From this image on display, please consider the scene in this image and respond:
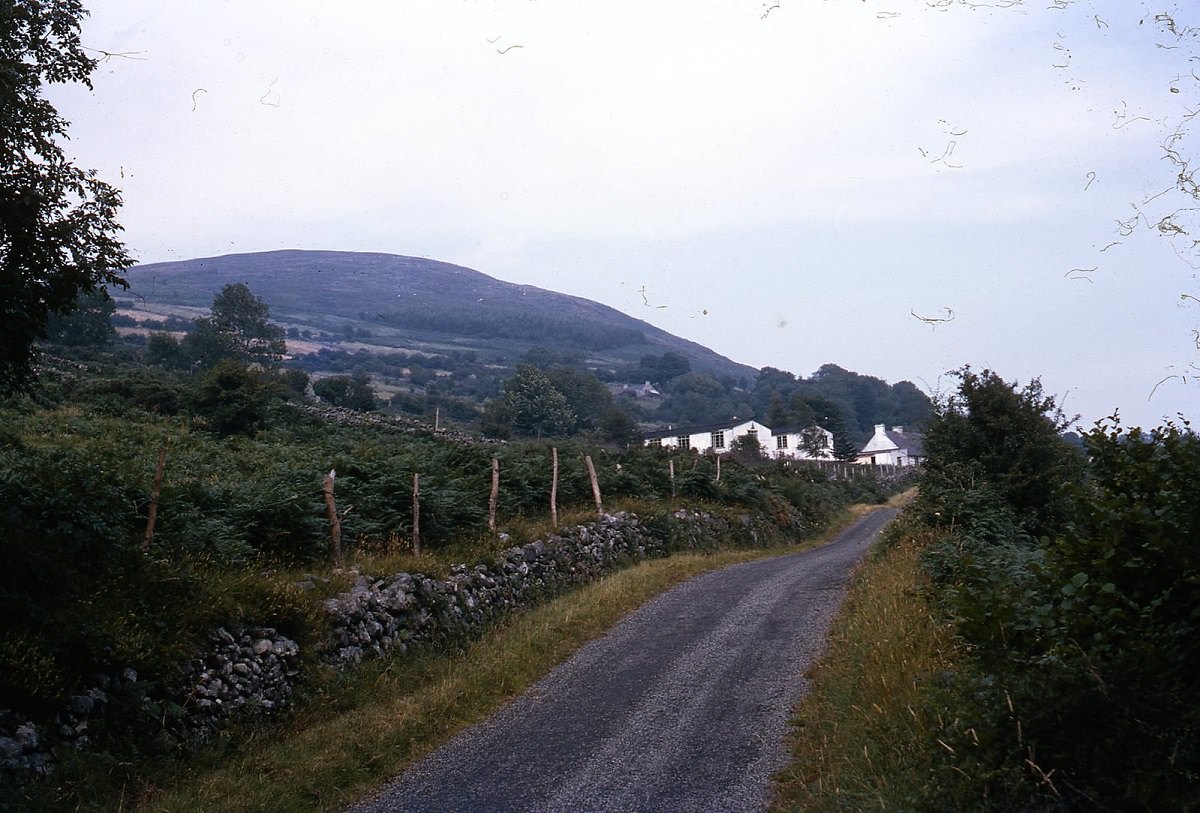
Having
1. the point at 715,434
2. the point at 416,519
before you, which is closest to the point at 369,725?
the point at 416,519

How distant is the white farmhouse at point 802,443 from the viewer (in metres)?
84.9

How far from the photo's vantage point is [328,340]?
16325 centimetres

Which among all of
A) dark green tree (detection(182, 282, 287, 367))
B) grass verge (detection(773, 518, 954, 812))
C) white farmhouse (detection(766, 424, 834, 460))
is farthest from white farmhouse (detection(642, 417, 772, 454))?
grass verge (detection(773, 518, 954, 812))

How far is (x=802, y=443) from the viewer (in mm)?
86812

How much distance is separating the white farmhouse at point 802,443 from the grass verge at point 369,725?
220 ft

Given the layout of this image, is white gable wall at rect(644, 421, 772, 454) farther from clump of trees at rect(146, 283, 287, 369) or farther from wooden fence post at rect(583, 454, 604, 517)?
wooden fence post at rect(583, 454, 604, 517)

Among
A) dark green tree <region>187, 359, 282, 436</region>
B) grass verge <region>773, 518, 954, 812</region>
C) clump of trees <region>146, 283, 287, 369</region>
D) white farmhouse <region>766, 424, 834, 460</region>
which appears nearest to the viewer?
grass verge <region>773, 518, 954, 812</region>

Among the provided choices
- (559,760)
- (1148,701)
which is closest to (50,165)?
(559,760)

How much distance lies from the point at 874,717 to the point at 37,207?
8.97m

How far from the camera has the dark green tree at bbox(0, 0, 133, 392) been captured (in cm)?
903

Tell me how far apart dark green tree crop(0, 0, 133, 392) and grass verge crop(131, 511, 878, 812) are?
14.2 feet

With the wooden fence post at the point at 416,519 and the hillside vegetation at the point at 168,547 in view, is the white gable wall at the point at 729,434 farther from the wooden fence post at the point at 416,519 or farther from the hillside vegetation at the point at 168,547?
the wooden fence post at the point at 416,519

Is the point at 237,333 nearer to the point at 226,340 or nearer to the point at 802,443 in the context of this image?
the point at 226,340

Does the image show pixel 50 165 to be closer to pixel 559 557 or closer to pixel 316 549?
pixel 316 549
